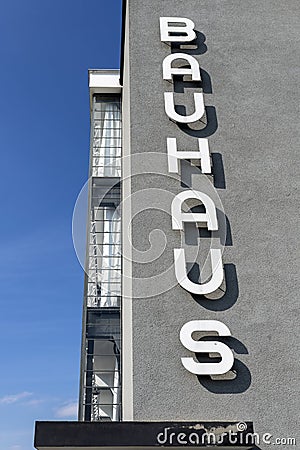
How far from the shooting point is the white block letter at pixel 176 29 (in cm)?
738

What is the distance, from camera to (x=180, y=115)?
6785mm

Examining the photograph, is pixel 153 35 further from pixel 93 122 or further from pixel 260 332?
pixel 260 332

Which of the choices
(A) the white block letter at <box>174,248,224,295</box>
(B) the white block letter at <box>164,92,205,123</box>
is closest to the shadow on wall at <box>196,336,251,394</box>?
(A) the white block letter at <box>174,248,224,295</box>

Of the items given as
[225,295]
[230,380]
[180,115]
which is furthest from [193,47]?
[230,380]

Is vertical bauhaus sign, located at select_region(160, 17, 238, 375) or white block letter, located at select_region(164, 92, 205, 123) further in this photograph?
white block letter, located at select_region(164, 92, 205, 123)

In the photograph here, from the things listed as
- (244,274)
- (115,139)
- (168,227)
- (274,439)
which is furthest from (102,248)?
A: (274,439)

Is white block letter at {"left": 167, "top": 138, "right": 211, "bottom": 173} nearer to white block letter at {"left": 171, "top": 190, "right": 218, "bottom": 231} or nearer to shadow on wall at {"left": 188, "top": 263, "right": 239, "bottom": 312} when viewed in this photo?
white block letter at {"left": 171, "top": 190, "right": 218, "bottom": 231}

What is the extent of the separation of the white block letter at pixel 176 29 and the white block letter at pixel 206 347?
4391mm

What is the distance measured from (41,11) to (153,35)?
12.4 feet

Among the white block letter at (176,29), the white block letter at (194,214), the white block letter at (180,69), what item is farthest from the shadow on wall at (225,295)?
the white block letter at (176,29)

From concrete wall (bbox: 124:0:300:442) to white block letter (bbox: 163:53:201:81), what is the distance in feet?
0.43

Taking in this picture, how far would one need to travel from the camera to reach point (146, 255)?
5762mm

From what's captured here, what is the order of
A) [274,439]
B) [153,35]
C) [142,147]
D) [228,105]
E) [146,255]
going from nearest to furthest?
[274,439]
[146,255]
[142,147]
[228,105]
[153,35]

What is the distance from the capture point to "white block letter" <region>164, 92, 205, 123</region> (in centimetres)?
667
